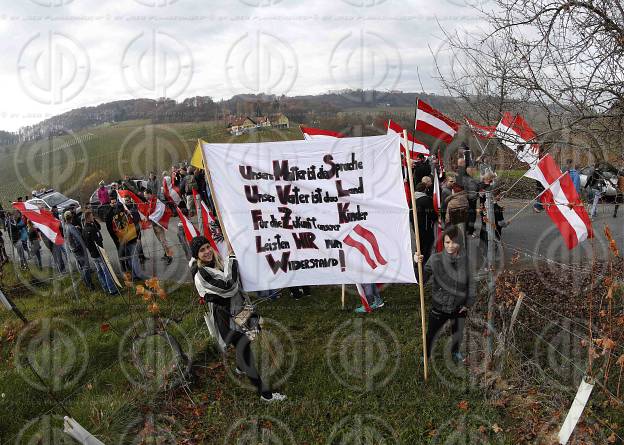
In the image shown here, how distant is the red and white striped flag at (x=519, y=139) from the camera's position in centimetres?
563

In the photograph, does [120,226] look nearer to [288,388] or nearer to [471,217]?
[288,388]

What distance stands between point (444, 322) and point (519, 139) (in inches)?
97.0

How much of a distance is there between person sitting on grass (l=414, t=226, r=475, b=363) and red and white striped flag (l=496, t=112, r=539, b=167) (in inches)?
53.9

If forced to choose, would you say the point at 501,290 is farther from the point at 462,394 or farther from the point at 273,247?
the point at 273,247

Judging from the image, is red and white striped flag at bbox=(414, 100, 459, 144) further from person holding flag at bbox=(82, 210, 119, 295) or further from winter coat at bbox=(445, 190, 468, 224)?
person holding flag at bbox=(82, 210, 119, 295)

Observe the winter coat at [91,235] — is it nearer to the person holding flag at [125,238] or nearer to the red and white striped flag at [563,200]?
the person holding flag at [125,238]

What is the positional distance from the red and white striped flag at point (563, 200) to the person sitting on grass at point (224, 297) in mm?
3495

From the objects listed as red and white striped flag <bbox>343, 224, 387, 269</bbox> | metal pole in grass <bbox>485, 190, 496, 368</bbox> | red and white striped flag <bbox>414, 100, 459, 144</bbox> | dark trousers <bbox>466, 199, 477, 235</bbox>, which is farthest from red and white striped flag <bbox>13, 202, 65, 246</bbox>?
dark trousers <bbox>466, 199, 477, 235</bbox>

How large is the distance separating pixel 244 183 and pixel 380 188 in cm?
155

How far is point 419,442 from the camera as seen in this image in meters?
4.39

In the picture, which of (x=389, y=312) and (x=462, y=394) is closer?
(x=462, y=394)

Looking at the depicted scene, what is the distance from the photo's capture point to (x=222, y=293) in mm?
4816

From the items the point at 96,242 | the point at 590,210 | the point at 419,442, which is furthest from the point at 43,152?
the point at 419,442

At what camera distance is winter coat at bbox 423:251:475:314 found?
16.9 feet
